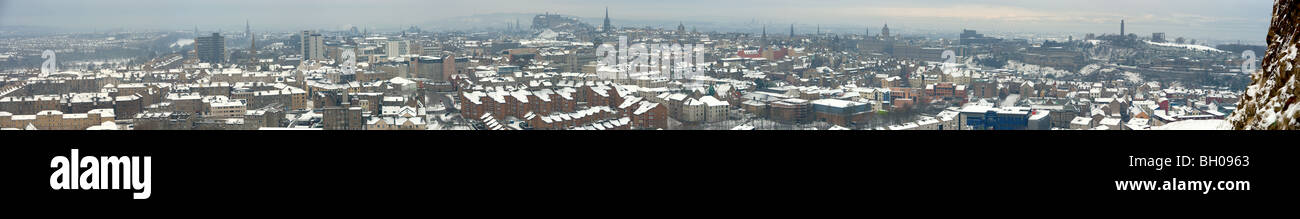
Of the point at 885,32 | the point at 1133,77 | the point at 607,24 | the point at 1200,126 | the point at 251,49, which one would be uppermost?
the point at 607,24

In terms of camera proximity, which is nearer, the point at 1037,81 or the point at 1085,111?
the point at 1085,111

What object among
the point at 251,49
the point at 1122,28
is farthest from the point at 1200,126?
the point at 251,49

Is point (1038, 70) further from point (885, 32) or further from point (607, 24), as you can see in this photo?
point (607, 24)

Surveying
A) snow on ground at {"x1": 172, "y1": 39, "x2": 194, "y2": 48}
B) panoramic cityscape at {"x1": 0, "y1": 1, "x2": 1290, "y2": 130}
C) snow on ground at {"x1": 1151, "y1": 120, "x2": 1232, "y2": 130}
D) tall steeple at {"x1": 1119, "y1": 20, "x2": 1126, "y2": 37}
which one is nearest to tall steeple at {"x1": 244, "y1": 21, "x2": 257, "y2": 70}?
panoramic cityscape at {"x1": 0, "y1": 1, "x2": 1290, "y2": 130}

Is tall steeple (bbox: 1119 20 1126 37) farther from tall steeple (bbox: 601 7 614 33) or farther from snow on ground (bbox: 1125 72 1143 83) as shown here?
tall steeple (bbox: 601 7 614 33)

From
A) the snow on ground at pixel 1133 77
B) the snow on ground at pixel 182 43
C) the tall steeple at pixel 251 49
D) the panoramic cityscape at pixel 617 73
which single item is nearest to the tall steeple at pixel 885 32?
the panoramic cityscape at pixel 617 73

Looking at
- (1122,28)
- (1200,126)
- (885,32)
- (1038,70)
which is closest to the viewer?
(1200,126)
